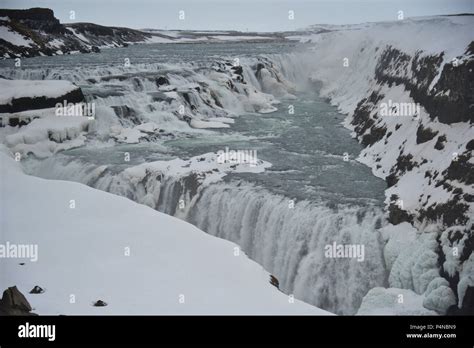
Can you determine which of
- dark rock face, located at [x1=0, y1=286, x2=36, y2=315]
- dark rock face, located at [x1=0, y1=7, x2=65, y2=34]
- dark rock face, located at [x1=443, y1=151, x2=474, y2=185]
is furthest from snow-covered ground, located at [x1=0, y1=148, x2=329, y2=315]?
dark rock face, located at [x1=0, y1=7, x2=65, y2=34]

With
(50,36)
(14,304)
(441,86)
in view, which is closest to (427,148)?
(441,86)

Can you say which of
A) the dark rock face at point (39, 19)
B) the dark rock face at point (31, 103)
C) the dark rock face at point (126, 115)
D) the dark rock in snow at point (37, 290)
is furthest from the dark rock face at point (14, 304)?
the dark rock face at point (39, 19)

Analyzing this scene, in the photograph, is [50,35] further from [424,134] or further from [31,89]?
[424,134]

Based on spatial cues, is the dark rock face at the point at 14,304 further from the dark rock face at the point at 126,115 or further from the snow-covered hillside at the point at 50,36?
the snow-covered hillside at the point at 50,36

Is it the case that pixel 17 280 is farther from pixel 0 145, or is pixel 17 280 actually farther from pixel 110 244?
pixel 0 145

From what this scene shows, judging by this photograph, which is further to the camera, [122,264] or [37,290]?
[122,264]
